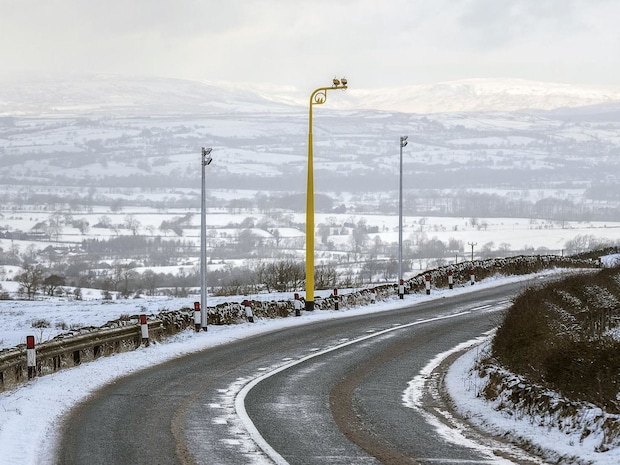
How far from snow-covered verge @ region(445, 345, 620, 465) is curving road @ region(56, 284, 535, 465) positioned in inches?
27.2

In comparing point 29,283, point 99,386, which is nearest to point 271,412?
point 99,386

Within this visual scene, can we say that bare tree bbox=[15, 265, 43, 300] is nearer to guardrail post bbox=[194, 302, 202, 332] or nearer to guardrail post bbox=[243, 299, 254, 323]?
guardrail post bbox=[243, 299, 254, 323]

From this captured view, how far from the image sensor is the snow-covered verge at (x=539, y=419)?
1237cm

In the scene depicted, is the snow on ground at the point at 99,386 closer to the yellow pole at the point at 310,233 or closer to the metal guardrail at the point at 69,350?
the metal guardrail at the point at 69,350

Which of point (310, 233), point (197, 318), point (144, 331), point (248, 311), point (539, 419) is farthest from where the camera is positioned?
point (310, 233)

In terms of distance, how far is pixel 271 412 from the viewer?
15.8 metres

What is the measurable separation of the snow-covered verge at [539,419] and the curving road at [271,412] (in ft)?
2.26

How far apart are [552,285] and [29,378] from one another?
19.2 m

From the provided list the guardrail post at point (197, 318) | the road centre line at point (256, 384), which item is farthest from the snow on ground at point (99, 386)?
the road centre line at point (256, 384)

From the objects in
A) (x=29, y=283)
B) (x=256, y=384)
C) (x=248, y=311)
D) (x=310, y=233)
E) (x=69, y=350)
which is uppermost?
(x=310, y=233)

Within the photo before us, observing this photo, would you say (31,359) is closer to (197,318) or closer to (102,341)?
(102,341)

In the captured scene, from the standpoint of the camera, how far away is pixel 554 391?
14961 mm

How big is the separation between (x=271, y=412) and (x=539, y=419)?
3.91 meters

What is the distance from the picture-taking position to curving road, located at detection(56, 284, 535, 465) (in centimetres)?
1271
